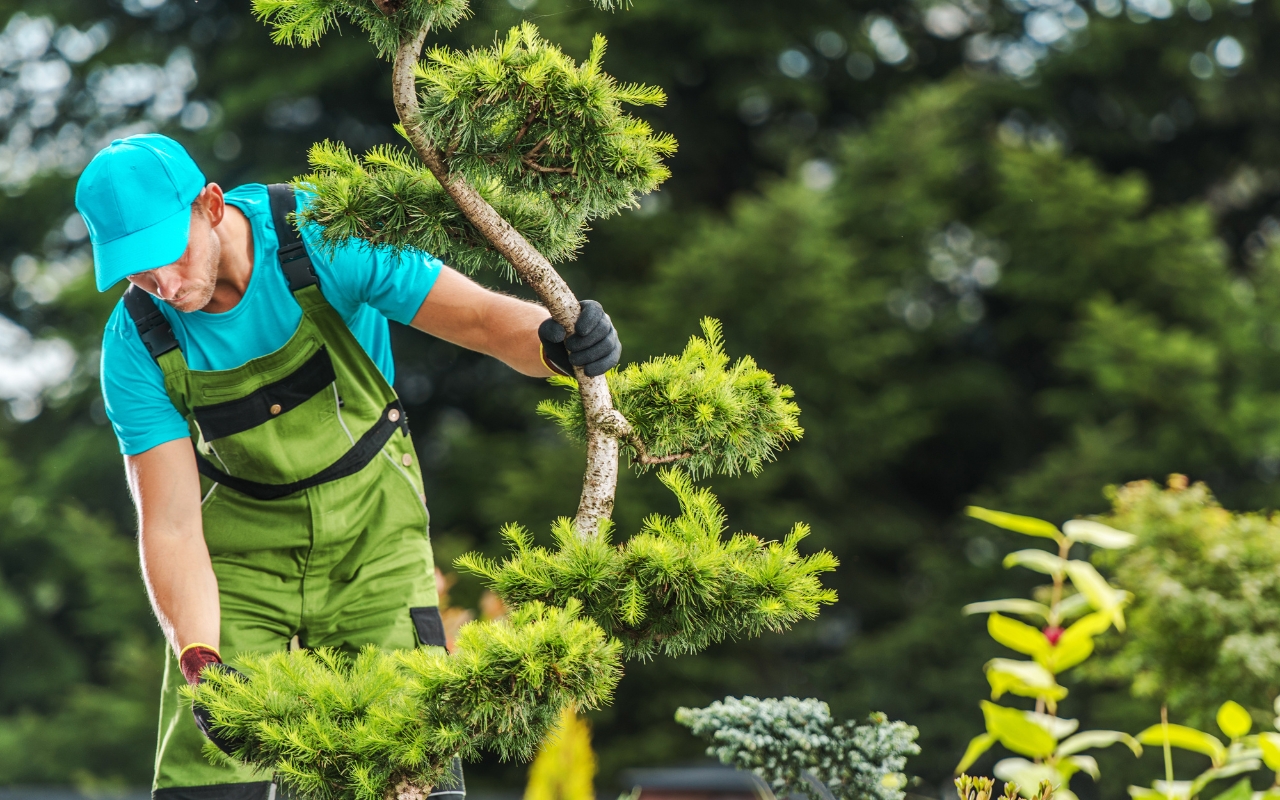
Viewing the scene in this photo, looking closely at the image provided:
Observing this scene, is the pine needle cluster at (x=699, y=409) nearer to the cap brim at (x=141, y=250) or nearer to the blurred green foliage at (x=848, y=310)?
the cap brim at (x=141, y=250)

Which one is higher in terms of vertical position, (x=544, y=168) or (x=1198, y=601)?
(x=1198, y=601)

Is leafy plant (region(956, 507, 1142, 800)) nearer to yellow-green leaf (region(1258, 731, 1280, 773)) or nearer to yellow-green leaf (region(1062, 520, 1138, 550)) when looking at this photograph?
yellow-green leaf (region(1062, 520, 1138, 550))

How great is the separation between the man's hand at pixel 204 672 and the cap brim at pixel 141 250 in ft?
1.87

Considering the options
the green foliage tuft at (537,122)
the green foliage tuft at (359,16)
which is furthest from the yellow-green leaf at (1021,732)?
the green foliage tuft at (359,16)

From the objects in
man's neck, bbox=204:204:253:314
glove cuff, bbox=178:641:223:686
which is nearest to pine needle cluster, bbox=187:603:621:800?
glove cuff, bbox=178:641:223:686

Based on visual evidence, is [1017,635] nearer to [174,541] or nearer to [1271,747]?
[1271,747]

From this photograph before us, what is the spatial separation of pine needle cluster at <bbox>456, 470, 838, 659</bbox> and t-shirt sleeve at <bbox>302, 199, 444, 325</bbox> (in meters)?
0.55

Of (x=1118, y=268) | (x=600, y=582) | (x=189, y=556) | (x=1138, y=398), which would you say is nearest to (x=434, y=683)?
(x=600, y=582)

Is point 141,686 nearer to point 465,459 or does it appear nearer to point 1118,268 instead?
point 465,459

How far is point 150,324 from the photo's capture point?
195 cm

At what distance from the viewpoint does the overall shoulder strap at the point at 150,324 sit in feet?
6.38

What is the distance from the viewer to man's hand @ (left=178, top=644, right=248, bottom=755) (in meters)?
1.59

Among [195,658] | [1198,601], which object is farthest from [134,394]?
[1198,601]

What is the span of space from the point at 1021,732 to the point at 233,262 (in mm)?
1462
